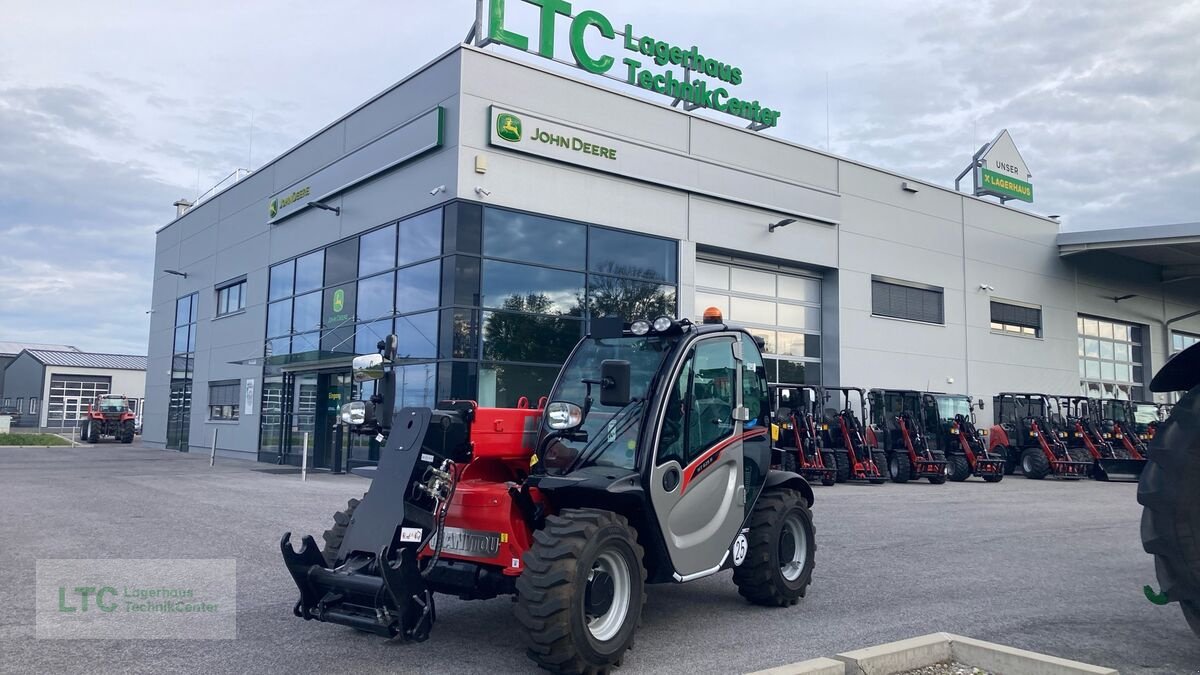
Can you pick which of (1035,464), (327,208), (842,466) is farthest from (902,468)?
(327,208)

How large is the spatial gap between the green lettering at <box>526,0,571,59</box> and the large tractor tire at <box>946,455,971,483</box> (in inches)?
523

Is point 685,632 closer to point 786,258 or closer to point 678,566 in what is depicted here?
point 678,566

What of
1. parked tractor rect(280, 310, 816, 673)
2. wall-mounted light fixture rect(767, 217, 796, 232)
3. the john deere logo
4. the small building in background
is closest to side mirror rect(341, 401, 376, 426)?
parked tractor rect(280, 310, 816, 673)

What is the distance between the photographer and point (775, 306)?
23078 millimetres

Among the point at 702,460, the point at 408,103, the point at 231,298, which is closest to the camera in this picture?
the point at 702,460

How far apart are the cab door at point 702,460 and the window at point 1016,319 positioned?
24.6 meters

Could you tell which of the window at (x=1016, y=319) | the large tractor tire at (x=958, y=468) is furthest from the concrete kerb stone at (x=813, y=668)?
the window at (x=1016, y=319)

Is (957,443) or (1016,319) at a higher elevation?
(1016,319)

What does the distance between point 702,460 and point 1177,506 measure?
9.04 feet

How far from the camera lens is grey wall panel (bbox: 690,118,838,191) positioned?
829 inches

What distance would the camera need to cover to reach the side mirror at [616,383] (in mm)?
5199

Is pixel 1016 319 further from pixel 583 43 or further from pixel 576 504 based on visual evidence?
pixel 576 504

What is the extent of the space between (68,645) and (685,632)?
391 centimetres

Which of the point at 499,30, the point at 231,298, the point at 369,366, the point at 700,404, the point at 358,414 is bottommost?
the point at 358,414
